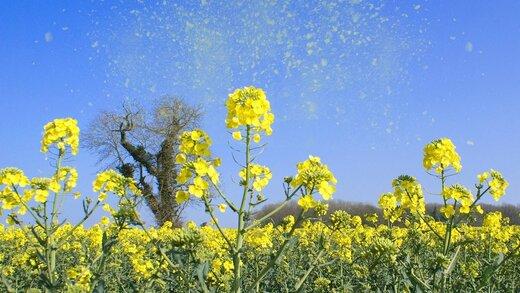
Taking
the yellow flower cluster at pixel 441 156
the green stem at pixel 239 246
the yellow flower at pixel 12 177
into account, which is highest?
the yellow flower at pixel 12 177

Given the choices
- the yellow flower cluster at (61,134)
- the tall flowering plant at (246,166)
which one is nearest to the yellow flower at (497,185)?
the tall flowering plant at (246,166)

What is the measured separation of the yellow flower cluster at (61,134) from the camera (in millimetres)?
5043

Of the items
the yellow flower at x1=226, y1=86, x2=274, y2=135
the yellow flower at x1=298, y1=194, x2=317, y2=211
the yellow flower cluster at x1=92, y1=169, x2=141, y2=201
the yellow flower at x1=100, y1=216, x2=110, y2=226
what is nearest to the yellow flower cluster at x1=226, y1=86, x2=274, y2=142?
the yellow flower at x1=226, y1=86, x2=274, y2=135

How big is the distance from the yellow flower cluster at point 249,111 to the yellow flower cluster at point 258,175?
0.32 m

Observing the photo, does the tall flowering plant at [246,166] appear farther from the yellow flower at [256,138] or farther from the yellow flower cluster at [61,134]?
the yellow flower cluster at [61,134]

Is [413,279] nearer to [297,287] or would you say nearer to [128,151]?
[297,287]

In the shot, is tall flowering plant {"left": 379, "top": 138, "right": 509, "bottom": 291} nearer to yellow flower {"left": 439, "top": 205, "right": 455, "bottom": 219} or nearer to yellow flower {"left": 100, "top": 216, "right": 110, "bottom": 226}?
yellow flower {"left": 439, "top": 205, "right": 455, "bottom": 219}

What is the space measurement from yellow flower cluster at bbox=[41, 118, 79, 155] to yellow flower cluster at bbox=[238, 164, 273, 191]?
2.05 metres

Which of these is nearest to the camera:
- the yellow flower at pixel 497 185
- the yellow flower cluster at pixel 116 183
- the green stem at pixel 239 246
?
the green stem at pixel 239 246

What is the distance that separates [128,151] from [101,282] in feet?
104

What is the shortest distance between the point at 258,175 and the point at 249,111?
500 mm

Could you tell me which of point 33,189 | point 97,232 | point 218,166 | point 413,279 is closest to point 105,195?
point 33,189

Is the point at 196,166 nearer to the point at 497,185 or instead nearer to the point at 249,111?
the point at 249,111

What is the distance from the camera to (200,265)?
11.2 ft
